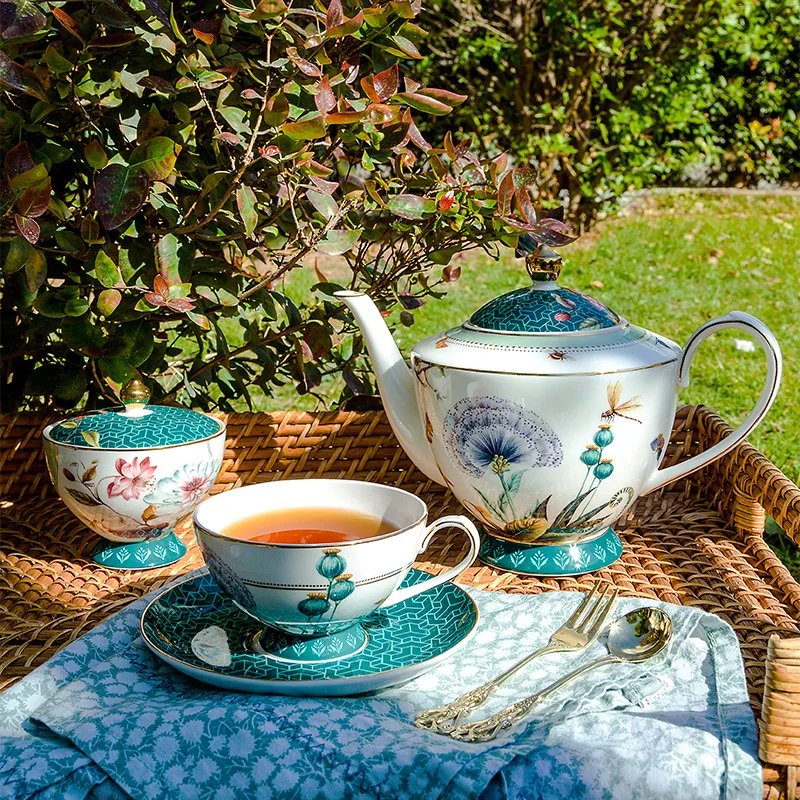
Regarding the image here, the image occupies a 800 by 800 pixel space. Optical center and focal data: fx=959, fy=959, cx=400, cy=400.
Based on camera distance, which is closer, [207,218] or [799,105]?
[207,218]

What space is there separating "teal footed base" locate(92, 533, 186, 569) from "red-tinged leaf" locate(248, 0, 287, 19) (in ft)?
2.14

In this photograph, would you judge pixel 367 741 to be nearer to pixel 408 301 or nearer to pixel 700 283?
pixel 408 301

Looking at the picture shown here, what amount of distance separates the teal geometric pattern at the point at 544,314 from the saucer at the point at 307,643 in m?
0.32

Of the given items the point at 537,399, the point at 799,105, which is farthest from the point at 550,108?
the point at 537,399

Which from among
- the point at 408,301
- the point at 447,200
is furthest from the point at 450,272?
the point at 447,200

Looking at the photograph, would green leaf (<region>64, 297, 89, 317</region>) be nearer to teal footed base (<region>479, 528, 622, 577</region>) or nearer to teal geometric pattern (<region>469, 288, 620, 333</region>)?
teal geometric pattern (<region>469, 288, 620, 333</region>)

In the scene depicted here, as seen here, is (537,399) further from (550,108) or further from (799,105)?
(799,105)

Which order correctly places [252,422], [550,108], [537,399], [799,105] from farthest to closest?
[799,105]
[550,108]
[252,422]
[537,399]

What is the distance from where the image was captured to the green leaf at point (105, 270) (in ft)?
3.90

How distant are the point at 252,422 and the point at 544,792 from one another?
87cm

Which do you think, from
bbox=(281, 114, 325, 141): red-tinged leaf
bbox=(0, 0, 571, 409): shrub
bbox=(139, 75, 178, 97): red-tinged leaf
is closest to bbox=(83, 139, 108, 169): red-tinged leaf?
bbox=(0, 0, 571, 409): shrub

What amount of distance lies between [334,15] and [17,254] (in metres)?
0.46

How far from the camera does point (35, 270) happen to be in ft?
3.75

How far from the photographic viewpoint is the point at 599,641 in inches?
37.7
